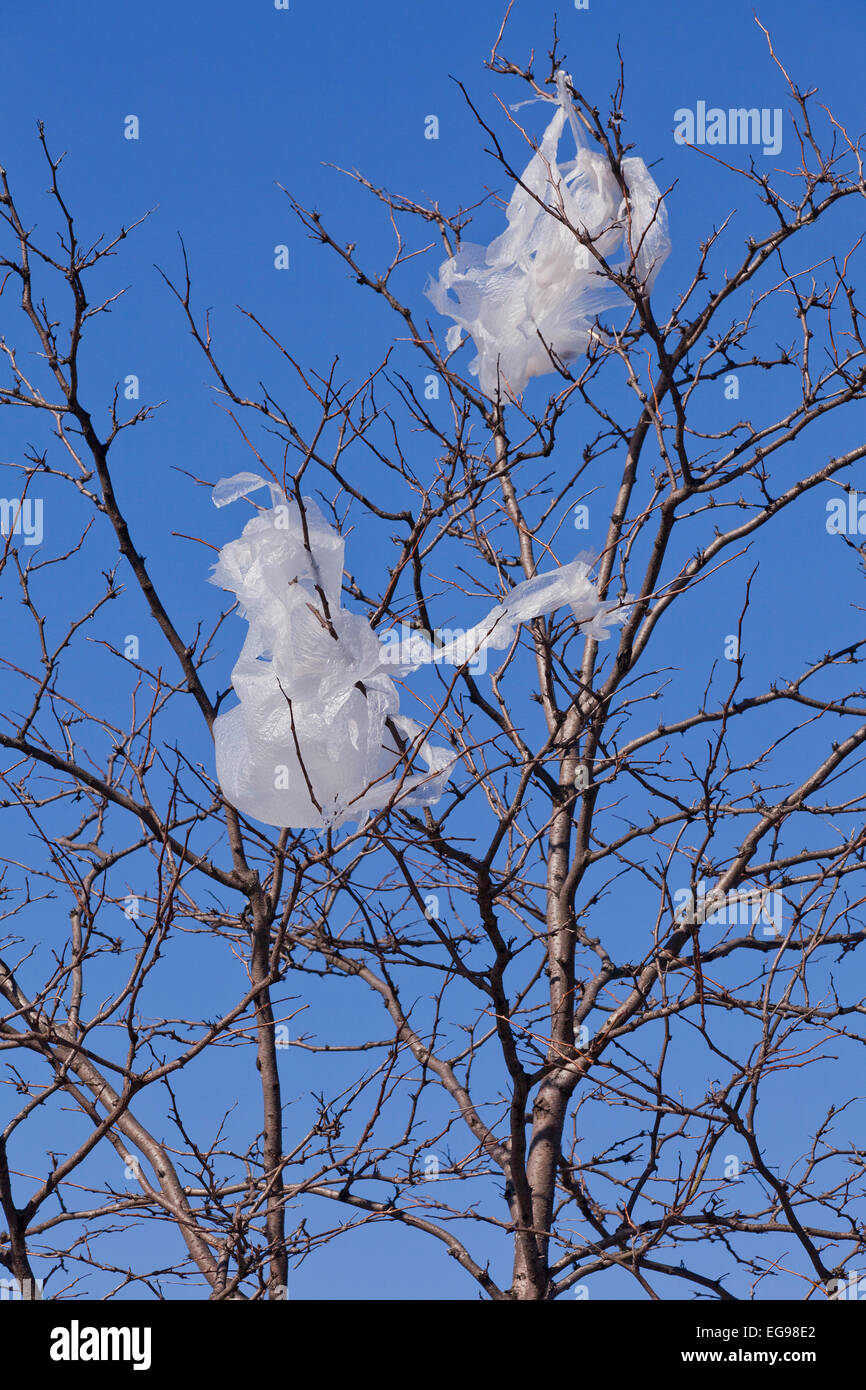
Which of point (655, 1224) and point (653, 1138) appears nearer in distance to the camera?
point (653, 1138)

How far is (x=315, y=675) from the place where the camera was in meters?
3.46

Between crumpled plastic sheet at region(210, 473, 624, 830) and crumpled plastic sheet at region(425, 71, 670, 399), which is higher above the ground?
crumpled plastic sheet at region(425, 71, 670, 399)

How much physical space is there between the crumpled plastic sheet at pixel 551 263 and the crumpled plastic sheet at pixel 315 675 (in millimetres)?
1308

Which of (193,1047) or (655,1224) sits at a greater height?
(193,1047)

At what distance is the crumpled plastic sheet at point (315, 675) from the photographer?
3.43 meters

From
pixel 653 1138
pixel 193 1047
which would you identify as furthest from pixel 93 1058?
pixel 653 1138

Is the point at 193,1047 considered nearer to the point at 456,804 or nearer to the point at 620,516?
the point at 456,804

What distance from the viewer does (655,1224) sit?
4031 mm

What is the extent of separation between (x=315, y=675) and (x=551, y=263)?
6.34ft

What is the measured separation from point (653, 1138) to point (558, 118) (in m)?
3.54

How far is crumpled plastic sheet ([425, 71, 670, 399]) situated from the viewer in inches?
175

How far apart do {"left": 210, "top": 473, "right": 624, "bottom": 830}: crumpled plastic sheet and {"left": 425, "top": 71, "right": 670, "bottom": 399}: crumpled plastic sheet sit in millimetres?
1308

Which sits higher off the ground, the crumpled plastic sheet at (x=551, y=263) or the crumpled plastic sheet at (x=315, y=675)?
the crumpled plastic sheet at (x=551, y=263)

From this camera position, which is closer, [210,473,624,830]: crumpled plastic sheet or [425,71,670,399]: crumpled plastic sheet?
[210,473,624,830]: crumpled plastic sheet
